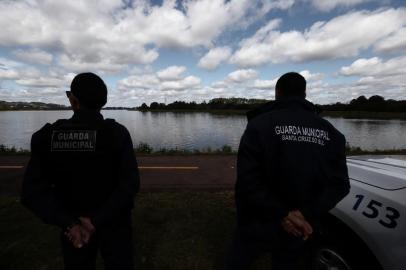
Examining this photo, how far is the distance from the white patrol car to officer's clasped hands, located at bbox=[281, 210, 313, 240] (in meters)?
0.59

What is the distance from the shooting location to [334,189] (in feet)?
5.62

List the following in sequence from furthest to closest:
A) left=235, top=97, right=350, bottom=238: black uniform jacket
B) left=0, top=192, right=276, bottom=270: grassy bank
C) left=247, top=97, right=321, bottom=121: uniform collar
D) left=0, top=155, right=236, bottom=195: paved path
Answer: left=0, top=155, right=236, bottom=195: paved path
left=0, top=192, right=276, bottom=270: grassy bank
left=247, top=97, right=321, bottom=121: uniform collar
left=235, top=97, right=350, bottom=238: black uniform jacket

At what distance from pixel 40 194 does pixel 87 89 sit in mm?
772

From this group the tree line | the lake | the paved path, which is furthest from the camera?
the tree line

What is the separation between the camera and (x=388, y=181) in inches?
80.3

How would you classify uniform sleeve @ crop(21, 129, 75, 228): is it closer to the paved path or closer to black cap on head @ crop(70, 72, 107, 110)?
black cap on head @ crop(70, 72, 107, 110)

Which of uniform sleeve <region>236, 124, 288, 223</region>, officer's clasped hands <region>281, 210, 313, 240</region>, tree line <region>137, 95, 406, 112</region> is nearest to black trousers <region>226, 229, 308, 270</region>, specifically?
officer's clasped hands <region>281, 210, 313, 240</region>

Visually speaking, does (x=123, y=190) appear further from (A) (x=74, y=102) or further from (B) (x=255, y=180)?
(B) (x=255, y=180)

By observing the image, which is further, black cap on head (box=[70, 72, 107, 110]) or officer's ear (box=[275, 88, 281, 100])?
officer's ear (box=[275, 88, 281, 100])

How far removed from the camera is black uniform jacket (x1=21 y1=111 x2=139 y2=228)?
1.67 meters

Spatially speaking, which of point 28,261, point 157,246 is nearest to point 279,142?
point 157,246

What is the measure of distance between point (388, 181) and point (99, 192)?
2.24 metres

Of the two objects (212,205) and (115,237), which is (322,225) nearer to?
(115,237)

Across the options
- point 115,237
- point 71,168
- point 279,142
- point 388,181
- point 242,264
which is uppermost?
point 279,142
